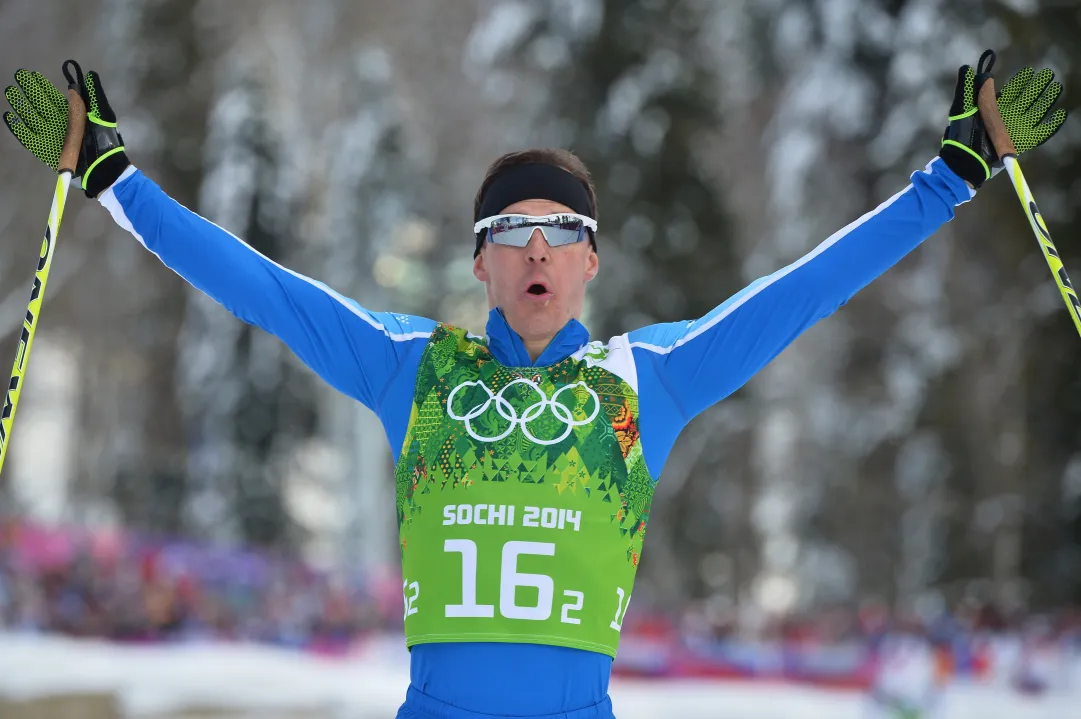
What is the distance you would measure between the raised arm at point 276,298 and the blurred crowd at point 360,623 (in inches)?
219

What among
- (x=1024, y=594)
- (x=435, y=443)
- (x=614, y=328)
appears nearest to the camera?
(x=435, y=443)

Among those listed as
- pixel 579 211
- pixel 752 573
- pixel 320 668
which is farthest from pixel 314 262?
pixel 579 211

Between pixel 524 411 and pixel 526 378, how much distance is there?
72 millimetres

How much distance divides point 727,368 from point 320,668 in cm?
617

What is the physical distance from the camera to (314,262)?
14695mm

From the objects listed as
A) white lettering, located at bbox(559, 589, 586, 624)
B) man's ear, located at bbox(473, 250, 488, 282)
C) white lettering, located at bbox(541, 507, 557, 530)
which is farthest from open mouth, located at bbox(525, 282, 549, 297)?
white lettering, located at bbox(559, 589, 586, 624)

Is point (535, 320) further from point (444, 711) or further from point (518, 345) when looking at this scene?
point (444, 711)

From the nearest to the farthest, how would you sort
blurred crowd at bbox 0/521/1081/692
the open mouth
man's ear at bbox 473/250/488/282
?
the open mouth → man's ear at bbox 473/250/488/282 → blurred crowd at bbox 0/521/1081/692

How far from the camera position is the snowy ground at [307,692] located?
6.89m

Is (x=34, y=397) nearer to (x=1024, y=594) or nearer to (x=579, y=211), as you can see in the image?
(x=1024, y=594)

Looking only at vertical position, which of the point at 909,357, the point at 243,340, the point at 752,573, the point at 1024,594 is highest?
the point at 243,340

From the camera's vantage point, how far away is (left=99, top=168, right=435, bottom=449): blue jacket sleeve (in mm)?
2227

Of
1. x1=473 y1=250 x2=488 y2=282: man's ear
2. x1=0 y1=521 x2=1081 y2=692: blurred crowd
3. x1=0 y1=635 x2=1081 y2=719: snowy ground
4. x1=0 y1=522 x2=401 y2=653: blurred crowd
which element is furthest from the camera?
x1=0 y1=522 x2=401 y2=653: blurred crowd

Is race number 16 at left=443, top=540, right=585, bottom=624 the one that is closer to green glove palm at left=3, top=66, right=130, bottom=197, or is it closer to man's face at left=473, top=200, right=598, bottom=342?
man's face at left=473, top=200, right=598, bottom=342
